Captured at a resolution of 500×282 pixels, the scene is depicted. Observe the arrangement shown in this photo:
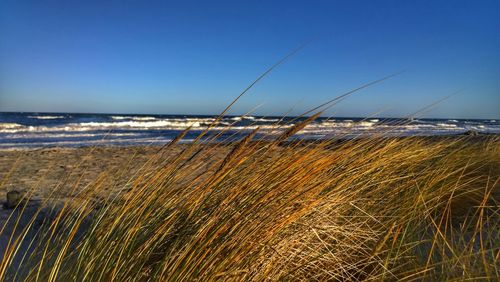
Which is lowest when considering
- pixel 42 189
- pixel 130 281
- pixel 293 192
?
pixel 42 189

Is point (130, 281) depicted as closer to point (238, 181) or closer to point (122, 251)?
point (122, 251)

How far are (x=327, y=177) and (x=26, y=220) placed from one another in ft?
8.92

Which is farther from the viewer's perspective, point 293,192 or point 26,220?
point 26,220

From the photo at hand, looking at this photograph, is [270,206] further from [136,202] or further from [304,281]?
[136,202]

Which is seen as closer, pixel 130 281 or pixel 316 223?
pixel 130 281

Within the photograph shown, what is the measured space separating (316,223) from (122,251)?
0.77 metres

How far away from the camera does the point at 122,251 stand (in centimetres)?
128

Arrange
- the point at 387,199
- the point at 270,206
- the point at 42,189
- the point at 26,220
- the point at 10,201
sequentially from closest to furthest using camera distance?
the point at 270,206 → the point at 387,199 → the point at 26,220 → the point at 10,201 → the point at 42,189

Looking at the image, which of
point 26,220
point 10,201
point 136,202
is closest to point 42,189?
point 10,201

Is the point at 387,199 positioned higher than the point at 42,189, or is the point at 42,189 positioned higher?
the point at 387,199

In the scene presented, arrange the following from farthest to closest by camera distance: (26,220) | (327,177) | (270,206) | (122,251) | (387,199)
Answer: (26,220) < (387,199) < (327,177) < (270,206) < (122,251)

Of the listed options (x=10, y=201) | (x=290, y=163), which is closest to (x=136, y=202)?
(x=290, y=163)

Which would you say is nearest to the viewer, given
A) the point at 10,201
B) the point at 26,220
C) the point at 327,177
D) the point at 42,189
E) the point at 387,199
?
the point at 327,177

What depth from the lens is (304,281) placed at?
5.23 ft
